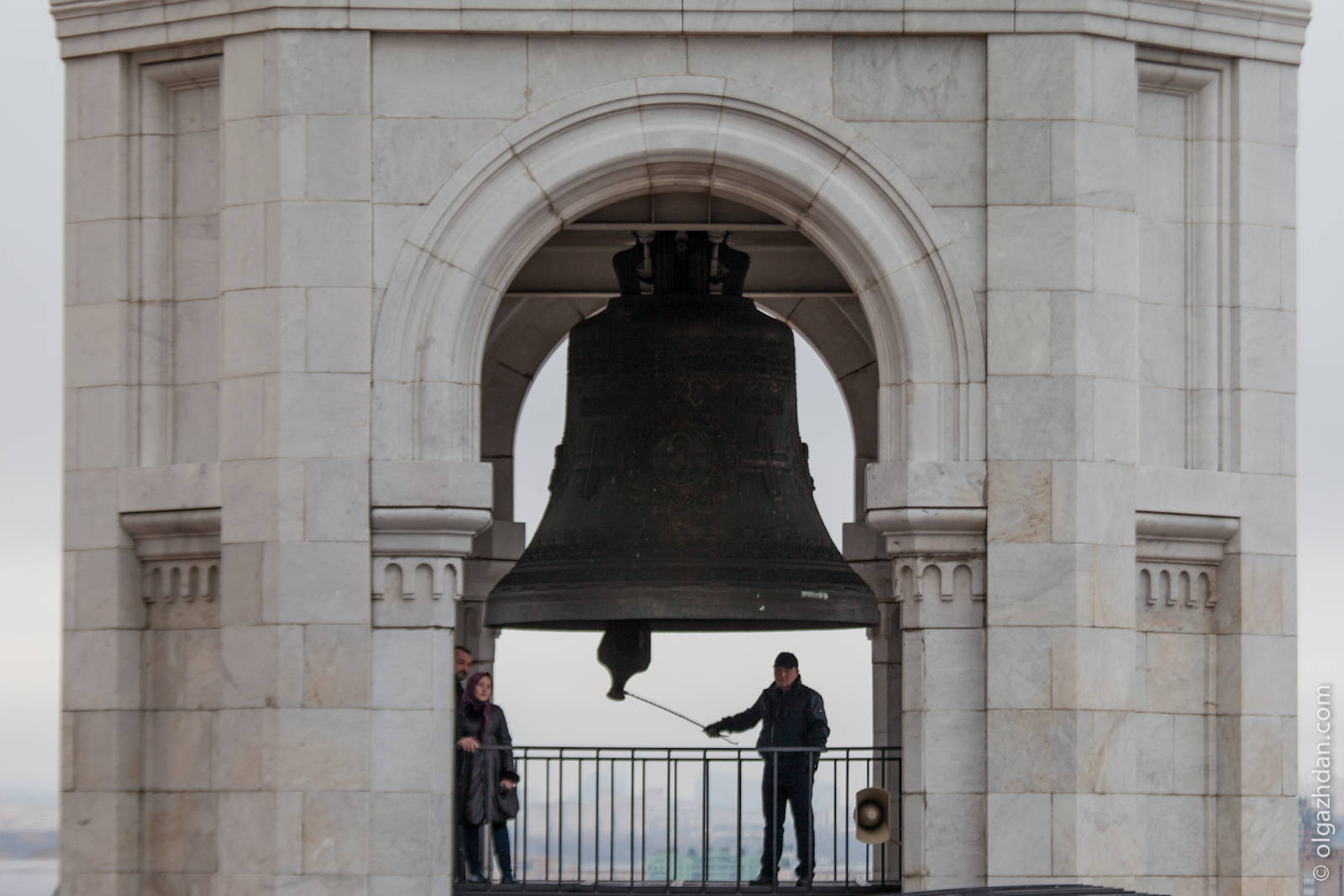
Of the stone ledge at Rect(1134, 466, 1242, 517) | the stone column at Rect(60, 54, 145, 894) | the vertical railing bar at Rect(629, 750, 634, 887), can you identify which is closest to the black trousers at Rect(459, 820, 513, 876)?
the vertical railing bar at Rect(629, 750, 634, 887)

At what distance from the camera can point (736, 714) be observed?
15859mm

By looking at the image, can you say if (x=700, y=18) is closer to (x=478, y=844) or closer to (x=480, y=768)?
(x=480, y=768)

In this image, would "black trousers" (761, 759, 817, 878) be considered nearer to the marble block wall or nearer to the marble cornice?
the marble block wall

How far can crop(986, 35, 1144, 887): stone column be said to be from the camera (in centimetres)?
1328

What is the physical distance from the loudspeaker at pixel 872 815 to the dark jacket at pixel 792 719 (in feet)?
4.38

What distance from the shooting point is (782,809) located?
1516cm

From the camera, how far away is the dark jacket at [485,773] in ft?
47.7

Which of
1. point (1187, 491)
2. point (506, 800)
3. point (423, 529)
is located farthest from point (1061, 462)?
point (506, 800)

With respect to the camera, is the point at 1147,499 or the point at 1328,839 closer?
the point at 1147,499

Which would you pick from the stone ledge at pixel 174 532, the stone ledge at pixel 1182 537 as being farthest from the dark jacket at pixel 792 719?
the stone ledge at pixel 174 532

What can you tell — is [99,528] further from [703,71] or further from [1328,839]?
[1328,839]

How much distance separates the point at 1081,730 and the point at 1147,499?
1.37 metres

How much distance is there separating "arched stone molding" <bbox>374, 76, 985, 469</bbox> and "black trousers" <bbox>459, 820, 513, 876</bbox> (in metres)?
2.71

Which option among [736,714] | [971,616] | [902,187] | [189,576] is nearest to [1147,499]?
[971,616]
